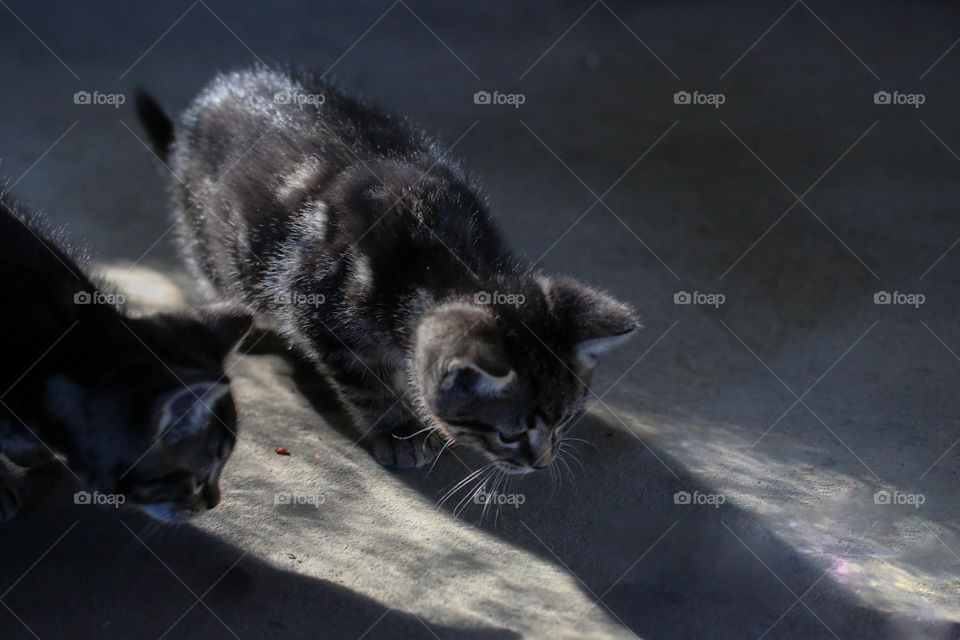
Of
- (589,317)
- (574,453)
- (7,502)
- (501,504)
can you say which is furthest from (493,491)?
(7,502)

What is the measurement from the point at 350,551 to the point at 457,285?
1.04 meters

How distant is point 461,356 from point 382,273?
80 cm

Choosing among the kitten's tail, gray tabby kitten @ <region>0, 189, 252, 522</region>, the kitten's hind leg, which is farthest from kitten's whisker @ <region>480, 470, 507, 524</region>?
the kitten's tail

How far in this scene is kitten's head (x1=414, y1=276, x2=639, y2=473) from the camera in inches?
130

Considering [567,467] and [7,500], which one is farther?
[567,467]

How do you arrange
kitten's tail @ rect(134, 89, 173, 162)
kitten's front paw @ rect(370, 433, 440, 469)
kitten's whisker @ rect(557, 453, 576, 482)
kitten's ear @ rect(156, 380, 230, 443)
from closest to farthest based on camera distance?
kitten's ear @ rect(156, 380, 230, 443)
kitten's whisker @ rect(557, 453, 576, 482)
kitten's front paw @ rect(370, 433, 440, 469)
kitten's tail @ rect(134, 89, 173, 162)

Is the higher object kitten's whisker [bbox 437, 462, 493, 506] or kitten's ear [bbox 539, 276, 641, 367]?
kitten's ear [bbox 539, 276, 641, 367]

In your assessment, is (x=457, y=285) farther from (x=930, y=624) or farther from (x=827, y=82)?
(x=827, y=82)

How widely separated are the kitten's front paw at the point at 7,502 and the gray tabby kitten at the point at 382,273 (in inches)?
49.5

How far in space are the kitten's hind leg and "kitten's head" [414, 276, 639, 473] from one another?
1453 mm

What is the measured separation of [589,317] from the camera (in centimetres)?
347

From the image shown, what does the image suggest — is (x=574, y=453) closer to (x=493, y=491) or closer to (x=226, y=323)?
(x=493, y=491)

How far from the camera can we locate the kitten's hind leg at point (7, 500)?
3371mm

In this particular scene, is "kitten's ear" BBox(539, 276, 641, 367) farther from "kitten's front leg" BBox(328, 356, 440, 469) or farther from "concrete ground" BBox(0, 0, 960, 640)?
"kitten's front leg" BBox(328, 356, 440, 469)
